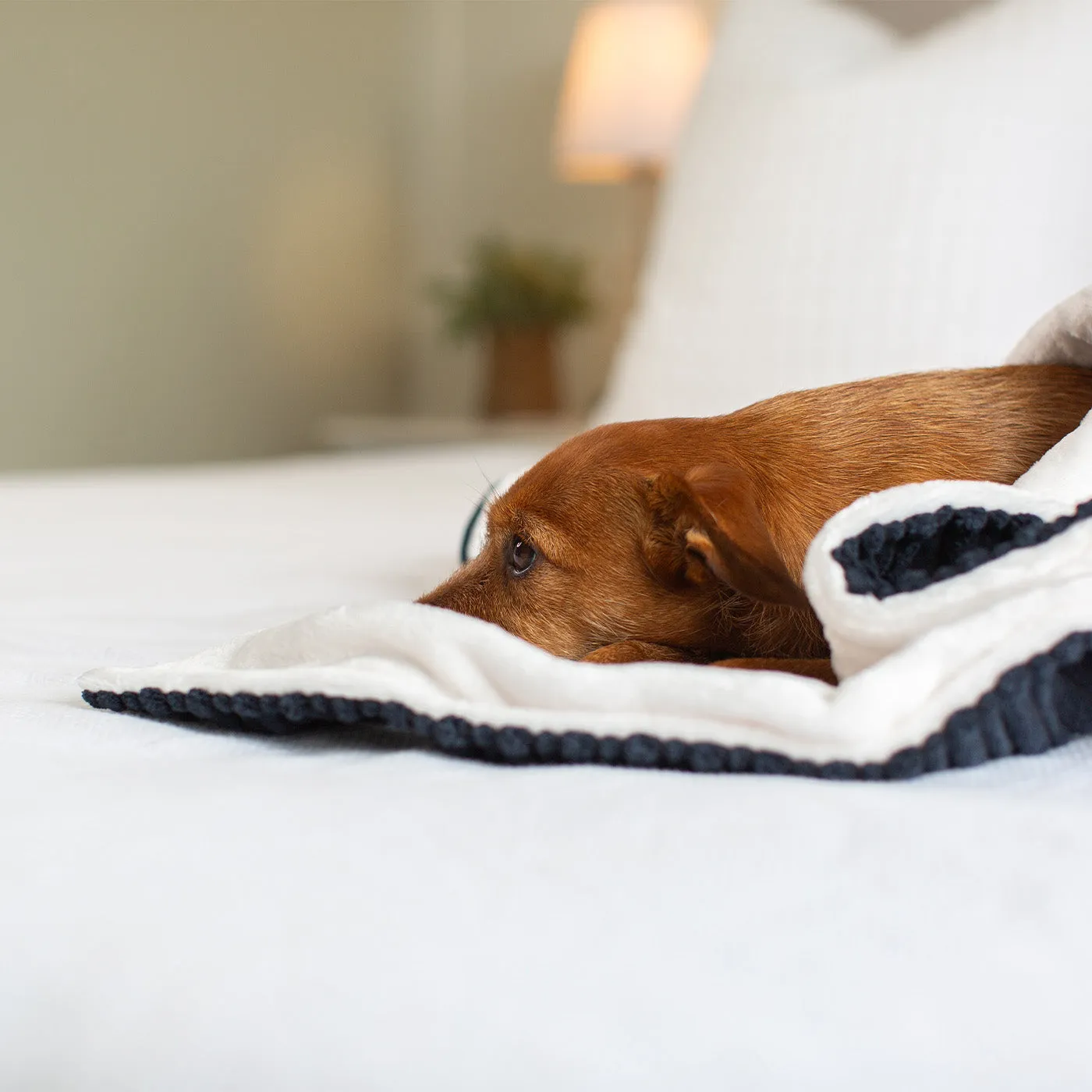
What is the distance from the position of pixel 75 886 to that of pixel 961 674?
1.28 ft

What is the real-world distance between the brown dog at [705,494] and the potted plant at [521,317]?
3137 millimetres

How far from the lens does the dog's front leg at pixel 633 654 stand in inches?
31.6

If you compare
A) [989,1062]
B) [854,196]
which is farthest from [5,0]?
[989,1062]

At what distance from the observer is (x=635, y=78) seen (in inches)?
137

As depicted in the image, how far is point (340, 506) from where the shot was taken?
1.87 meters

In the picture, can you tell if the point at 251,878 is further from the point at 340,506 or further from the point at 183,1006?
the point at 340,506

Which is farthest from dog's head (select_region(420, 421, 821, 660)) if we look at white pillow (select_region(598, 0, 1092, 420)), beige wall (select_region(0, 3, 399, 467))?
beige wall (select_region(0, 3, 399, 467))

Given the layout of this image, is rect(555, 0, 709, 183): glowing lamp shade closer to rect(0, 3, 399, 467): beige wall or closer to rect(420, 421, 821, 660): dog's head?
rect(0, 3, 399, 467): beige wall

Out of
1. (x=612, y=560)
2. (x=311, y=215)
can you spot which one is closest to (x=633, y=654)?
(x=612, y=560)

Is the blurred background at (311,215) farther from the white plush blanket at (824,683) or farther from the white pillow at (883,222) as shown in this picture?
the white plush blanket at (824,683)

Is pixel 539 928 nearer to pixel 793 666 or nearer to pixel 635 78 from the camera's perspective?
pixel 793 666

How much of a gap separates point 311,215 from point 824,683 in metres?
4.17

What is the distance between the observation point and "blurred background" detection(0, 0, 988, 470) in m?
3.55

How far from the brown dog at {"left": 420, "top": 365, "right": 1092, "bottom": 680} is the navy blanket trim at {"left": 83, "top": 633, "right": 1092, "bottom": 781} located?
0.60 ft
